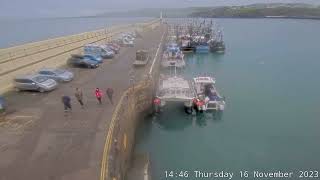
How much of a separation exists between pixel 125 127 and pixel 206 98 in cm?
1941

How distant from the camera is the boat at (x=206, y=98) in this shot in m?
47.9

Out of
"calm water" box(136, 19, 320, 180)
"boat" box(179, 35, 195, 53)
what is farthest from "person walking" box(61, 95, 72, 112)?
"boat" box(179, 35, 195, 53)

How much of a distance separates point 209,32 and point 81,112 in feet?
320

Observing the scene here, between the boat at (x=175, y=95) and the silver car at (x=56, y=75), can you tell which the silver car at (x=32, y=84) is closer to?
the silver car at (x=56, y=75)

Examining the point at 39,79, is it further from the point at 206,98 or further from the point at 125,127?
the point at 206,98

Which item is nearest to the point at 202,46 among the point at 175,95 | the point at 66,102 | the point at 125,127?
the point at 175,95

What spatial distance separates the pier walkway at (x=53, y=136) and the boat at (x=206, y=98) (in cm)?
1159

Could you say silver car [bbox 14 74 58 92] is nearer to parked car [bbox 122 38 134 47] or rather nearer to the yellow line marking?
the yellow line marking

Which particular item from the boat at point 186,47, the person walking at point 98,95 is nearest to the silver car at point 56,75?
the person walking at point 98,95

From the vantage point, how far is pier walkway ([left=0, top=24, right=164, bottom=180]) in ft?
68.2

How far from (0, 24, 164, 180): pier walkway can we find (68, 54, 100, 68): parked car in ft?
38.5

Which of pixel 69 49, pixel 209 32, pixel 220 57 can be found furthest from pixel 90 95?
pixel 209 32

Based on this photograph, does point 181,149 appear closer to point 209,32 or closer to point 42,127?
point 42,127

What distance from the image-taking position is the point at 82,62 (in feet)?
172
